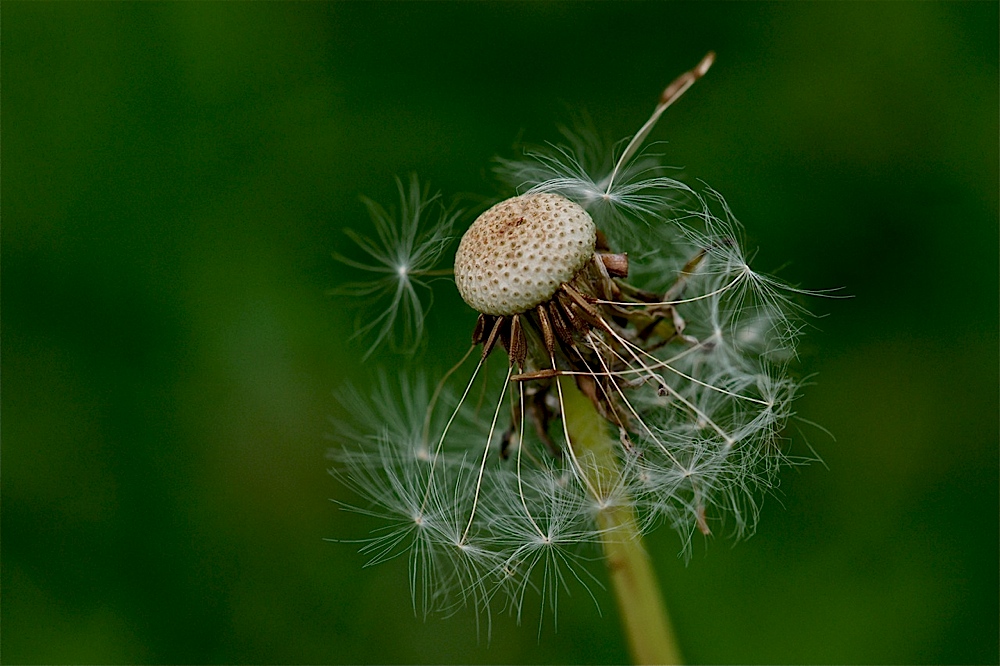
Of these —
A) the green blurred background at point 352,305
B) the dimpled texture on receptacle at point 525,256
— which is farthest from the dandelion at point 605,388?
the green blurred background at point 352,305

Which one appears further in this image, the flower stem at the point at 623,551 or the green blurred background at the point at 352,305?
the green blurred background at the point at 352,305

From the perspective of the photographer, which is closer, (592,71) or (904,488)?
(904,488)

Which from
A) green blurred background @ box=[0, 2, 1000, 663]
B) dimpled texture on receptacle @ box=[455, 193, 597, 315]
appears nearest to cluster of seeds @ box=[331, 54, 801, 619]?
dimpled texture on receptacle @ box=[455, 193, 597, 315]

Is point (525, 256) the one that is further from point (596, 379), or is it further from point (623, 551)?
point (623, 551)

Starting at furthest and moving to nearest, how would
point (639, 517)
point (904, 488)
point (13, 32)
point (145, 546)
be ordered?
point (13, 32) → point (145, 546) → point (904, 488) → point (639, 517)

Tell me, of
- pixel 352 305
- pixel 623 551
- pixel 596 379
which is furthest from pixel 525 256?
pixel 352 305

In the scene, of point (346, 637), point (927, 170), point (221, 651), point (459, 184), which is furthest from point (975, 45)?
point (221, 651)

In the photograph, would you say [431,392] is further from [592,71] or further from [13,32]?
[13,32]

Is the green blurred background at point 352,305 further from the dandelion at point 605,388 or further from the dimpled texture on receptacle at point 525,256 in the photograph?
the dimpled texture on receptacle at point 525,256
